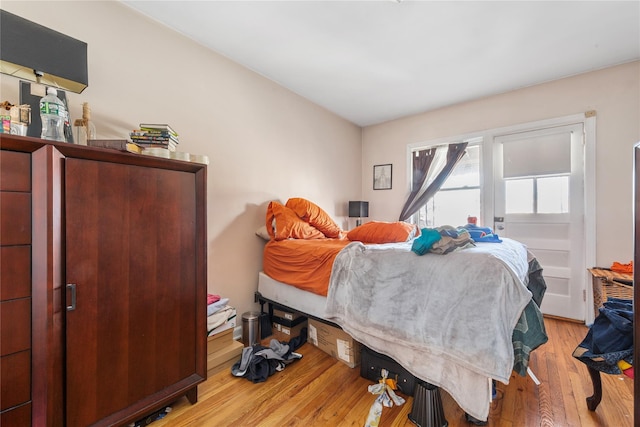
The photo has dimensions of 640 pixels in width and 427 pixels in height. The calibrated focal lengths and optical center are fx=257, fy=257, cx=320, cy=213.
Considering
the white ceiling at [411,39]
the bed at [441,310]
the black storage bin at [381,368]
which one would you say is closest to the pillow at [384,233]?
the bed at [441,310]

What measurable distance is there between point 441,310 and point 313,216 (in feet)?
5.41

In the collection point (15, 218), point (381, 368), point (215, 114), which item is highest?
point (215, 114)

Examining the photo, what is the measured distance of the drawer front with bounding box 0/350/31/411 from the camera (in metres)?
0.98

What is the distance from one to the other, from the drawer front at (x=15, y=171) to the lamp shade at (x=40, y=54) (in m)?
0.62

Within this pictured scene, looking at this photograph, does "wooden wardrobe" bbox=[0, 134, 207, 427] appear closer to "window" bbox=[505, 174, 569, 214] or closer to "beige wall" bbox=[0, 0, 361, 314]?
"beige wall" bbox=[0, 0, 361, 314]

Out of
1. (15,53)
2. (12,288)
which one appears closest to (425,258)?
(12,288)

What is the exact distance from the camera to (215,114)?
2359 millimetres

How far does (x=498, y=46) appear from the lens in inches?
89.5

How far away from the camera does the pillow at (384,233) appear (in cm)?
208

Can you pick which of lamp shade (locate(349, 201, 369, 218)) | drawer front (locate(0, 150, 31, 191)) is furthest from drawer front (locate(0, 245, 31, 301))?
lamp shade (locate(349, 201, 369, 218))

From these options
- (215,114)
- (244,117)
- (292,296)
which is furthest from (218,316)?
(244,117)

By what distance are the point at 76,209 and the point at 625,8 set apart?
12.1 feet

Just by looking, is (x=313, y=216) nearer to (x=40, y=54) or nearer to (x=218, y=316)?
(x=218, y=316)

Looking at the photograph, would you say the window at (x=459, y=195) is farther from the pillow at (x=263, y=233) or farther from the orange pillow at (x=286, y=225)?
the pillow at (x=263, y=233)
